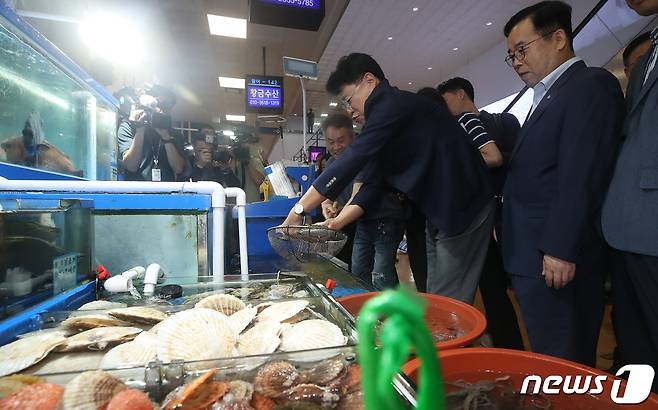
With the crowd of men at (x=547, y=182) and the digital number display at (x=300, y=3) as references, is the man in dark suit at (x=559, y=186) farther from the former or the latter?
the digital number display at (x=300, y=3)

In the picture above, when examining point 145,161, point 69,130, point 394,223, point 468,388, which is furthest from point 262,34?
point 468,388

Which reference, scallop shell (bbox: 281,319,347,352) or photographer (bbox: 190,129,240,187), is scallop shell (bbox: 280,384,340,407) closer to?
scallop shell (bbox: 281,319,347,352)

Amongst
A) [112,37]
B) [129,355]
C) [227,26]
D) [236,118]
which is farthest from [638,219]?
[236,118]

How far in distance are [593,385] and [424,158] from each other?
1.12 m

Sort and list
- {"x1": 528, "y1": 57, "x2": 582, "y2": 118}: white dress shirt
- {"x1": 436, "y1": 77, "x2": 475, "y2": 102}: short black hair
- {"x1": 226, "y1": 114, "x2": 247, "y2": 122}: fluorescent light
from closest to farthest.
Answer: {"x1": 528, "y1": 57, "x2": 582, "y2": 118}: white dress shirt < {"x1": 436, "y1": 77, "x2": 475, "y2": 102}: short black hair < {"x1": 226, "y1": 114, "x2": 247, "y2": 122}: fluorescent light

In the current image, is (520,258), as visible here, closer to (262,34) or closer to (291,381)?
(291,381)

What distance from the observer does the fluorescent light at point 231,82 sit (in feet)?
28.6

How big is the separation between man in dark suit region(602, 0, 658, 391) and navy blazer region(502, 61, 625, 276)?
0.18ft

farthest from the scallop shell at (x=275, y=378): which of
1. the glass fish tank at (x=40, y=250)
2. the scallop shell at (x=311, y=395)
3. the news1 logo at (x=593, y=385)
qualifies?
the glass fish tank at (x=40, y=250)

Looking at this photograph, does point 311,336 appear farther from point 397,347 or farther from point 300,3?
point 300,3

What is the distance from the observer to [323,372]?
55 centimetres

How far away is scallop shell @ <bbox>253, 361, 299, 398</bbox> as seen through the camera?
1.71ft

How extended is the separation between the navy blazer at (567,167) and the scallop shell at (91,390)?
1.32 meters

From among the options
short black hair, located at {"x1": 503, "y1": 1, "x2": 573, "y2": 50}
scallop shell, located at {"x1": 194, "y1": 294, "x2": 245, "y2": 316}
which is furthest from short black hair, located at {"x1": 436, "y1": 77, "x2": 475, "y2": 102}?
scallop shell, located at {"x1": 194, "y1": 294, "x2": 245, "y2": 316}
